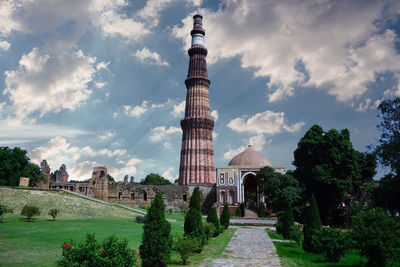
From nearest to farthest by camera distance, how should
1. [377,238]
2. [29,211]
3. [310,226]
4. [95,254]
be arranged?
[95,254] < [377,238] < [310,226] < [29,211]

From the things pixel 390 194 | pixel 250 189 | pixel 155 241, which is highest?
pixel 250 189

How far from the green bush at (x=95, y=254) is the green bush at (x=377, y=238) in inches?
252

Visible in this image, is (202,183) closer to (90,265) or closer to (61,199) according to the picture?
(61,199)

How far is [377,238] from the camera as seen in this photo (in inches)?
327

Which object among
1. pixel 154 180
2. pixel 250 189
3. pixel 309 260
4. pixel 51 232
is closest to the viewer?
pixel 309 260

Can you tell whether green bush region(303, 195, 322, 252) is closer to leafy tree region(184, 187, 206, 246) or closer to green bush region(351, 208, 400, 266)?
green bush region(351, 208, 400, 266)

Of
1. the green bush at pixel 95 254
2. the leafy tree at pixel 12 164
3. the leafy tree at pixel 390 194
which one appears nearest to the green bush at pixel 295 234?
the leafy tree at pixel 390 194

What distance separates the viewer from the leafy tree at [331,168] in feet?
86.4

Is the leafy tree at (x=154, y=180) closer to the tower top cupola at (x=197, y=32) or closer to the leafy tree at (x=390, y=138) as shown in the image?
the tower top cupola at (x=197, y=32)

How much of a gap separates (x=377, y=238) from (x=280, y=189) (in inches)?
872

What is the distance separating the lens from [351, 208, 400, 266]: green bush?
8203 millimetres

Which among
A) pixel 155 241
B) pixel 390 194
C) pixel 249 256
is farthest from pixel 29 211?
pixel 390 194

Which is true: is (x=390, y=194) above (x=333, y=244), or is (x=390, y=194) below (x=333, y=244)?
above

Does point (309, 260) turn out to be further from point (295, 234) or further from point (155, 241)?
point (155, 241)
